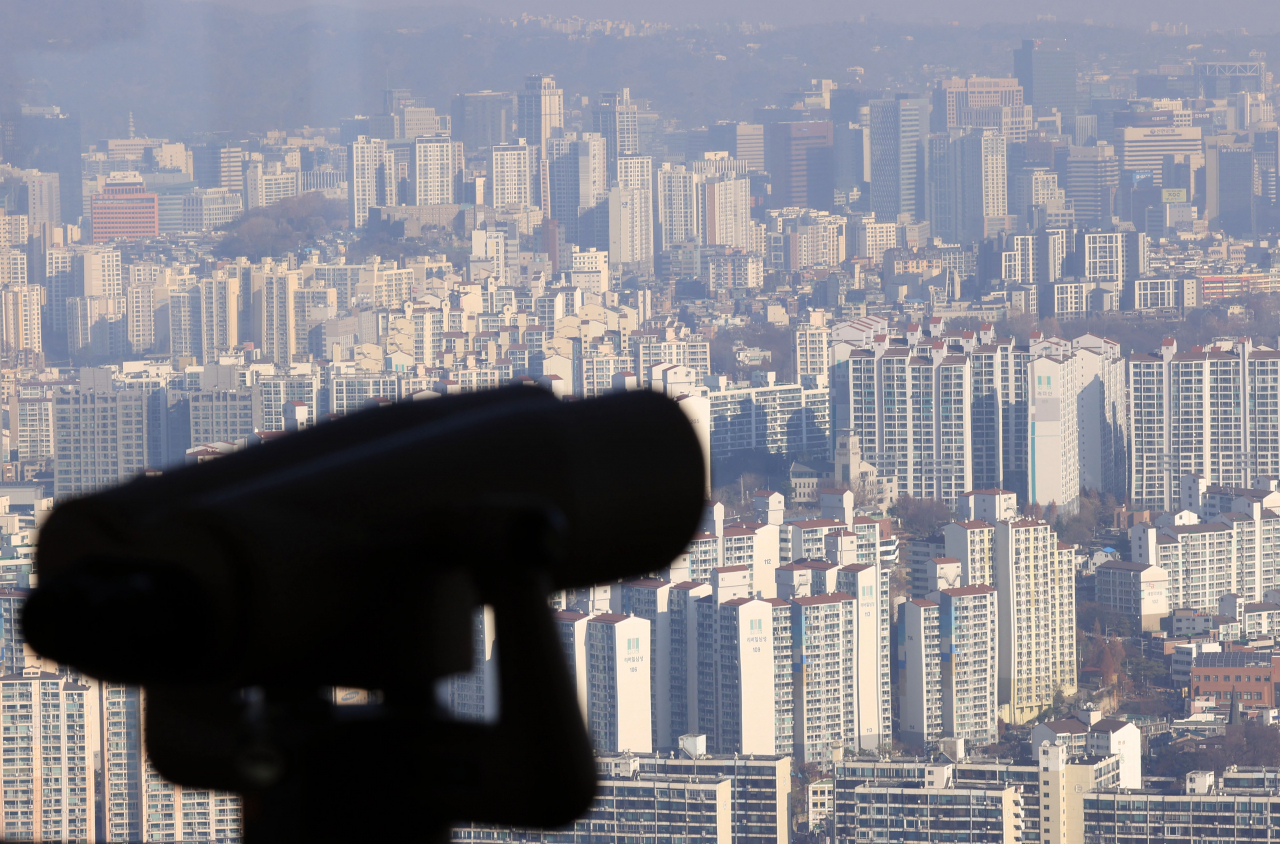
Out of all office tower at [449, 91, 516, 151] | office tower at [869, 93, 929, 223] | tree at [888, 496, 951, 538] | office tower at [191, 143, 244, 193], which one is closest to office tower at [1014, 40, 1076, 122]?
office tower at [869, 93, 929, 223]

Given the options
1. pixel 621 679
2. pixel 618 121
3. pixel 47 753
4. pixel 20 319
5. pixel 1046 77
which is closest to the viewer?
pixel 47 753

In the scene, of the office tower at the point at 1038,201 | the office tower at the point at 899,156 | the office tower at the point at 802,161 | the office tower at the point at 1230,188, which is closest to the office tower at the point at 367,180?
the office tower at the point at 802,161

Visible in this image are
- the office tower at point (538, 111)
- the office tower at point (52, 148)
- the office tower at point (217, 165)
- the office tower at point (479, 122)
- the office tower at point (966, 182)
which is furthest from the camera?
the office tower at point (538, 111)

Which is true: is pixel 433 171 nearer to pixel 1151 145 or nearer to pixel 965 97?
pixel 965 97

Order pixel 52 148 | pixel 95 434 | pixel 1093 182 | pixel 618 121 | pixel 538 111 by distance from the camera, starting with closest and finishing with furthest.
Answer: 1. pixel 95 434
2. pixel 52 148
3. pixel 1093 182
4. pixel 538 111
5. pixel 618 121

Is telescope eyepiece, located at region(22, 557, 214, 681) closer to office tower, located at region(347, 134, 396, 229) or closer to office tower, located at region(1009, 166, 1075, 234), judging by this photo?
office tower, located at region(347, 134, 396, 229)

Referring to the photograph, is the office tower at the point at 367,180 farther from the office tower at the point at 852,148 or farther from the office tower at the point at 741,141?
the office tower at the point at 852,148

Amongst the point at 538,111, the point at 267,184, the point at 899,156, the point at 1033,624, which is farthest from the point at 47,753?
the point at 899,156
